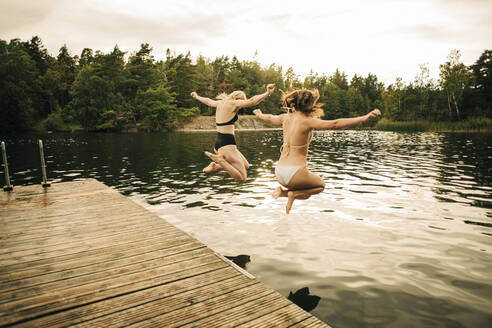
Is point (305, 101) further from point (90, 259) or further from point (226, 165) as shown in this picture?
point (90, 259)

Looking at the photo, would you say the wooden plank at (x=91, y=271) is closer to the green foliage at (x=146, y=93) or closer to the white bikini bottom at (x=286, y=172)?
the white bikini bottom at (x=286, y=172)

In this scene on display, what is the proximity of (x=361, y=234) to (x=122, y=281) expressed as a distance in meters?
6.10

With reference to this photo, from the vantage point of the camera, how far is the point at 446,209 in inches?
395

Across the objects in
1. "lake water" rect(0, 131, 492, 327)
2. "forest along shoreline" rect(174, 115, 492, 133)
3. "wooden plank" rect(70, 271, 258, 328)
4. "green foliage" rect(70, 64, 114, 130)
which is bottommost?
"lake water" rect(0, 131, 492, 327)

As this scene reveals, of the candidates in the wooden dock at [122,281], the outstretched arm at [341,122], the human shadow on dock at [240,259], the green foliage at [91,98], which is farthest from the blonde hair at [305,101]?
the green foliage at [91,98]

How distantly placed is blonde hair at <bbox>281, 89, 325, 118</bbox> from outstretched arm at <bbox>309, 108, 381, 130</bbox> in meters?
0.22

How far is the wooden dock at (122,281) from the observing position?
3.38m

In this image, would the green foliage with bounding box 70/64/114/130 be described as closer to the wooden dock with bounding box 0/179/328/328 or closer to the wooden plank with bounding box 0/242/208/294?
the wooden dock with bounding box 0/179/328/328

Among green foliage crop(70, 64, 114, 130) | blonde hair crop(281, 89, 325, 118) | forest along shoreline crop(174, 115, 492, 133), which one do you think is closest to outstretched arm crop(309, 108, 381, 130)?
blonde hair crop(281, 89, 325, 118)

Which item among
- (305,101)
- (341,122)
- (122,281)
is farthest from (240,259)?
(341,122)

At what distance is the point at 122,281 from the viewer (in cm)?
424

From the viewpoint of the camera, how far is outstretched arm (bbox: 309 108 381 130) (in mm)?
3436

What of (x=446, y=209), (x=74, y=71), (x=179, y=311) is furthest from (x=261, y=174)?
(x=74, y=71)

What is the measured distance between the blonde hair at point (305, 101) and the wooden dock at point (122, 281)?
104 inches
